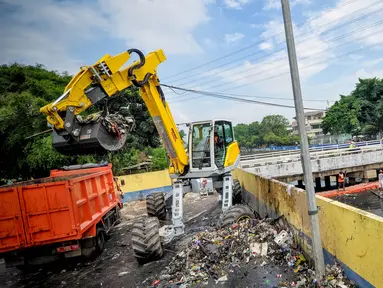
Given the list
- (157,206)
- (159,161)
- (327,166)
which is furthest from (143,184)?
(327,166)

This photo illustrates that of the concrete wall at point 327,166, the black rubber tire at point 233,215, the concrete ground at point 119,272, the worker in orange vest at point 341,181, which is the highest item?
the black rubber tire at point 233,215

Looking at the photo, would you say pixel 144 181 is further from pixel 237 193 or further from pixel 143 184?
pixel 237 193

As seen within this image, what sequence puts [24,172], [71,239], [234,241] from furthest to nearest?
[24,172]
[71,239]
[234,241]

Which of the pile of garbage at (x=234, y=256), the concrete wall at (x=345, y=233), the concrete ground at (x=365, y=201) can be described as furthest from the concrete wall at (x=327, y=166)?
the concrete wall at (x=345, y=233)

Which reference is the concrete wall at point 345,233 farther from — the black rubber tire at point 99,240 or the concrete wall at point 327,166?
the concrete wall at point 327,166

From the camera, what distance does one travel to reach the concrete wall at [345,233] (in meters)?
3.18

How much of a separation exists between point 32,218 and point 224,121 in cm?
519

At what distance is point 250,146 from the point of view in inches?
3120

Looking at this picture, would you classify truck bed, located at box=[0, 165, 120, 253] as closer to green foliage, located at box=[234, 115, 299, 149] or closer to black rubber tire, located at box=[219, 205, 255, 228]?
black rubber tire, located at box=[219, 205, 255, 228]

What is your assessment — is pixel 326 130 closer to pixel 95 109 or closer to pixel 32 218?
pixel 95 109

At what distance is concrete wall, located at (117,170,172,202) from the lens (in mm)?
17703

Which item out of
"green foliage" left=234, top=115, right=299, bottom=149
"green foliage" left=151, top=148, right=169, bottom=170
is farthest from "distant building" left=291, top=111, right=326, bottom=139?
"green foliage" left=151, top=148, right=169, bottom=170

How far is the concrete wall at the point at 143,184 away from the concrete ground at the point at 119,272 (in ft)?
28.5

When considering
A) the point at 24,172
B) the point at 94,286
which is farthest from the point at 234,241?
the point at 24,172
